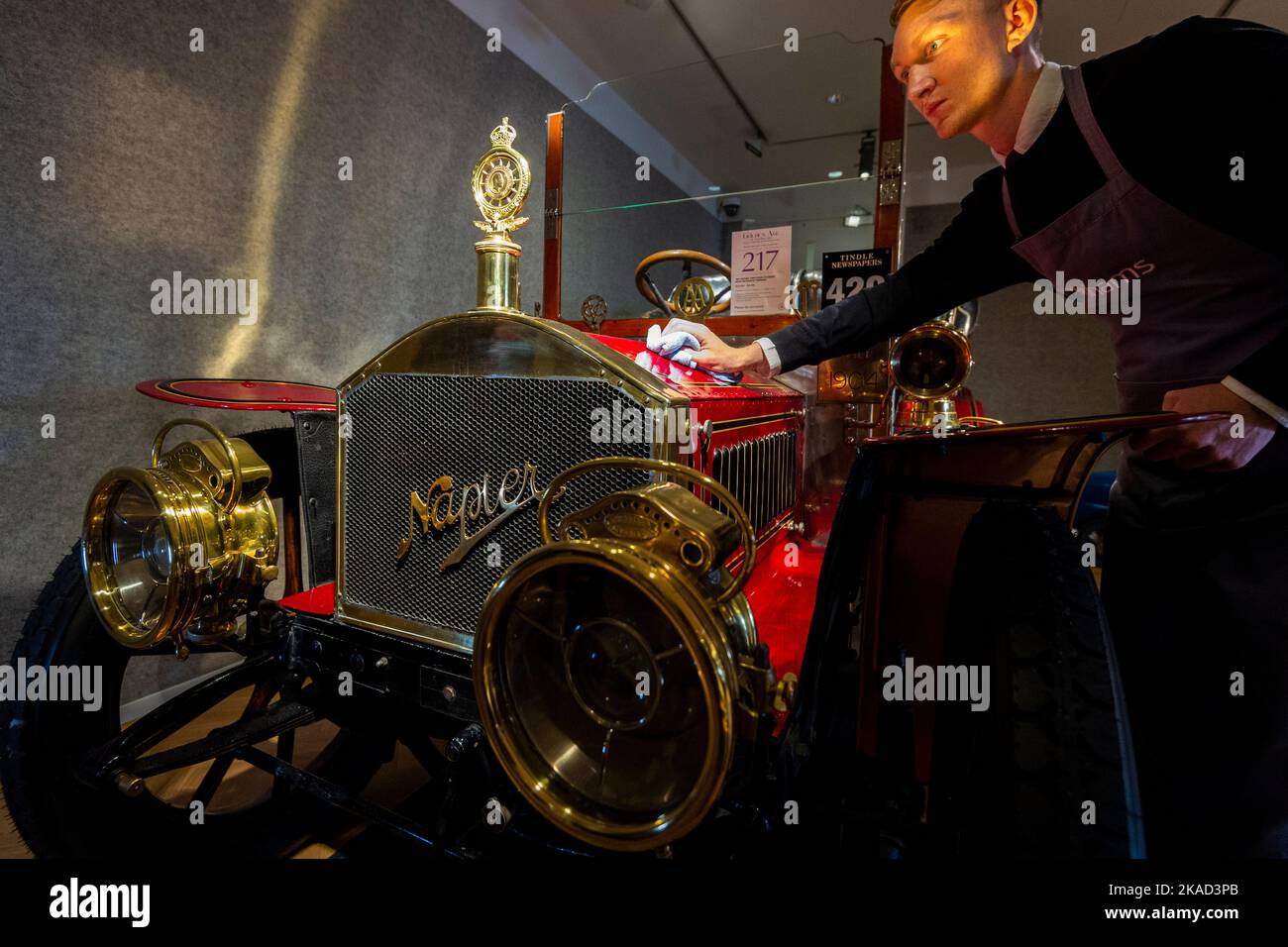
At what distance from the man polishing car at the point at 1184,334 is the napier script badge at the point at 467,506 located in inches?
34.4

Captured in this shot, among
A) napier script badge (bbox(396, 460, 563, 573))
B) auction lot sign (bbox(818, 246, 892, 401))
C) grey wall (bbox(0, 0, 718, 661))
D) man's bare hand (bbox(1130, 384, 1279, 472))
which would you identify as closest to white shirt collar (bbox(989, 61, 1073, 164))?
man's bare hand (bbox(1130, 384, 1279, 472))

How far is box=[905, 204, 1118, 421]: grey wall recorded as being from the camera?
19.1 ft

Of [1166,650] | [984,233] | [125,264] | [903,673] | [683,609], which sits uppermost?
[125,264]

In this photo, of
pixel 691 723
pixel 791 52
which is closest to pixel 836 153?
pixel 791 52

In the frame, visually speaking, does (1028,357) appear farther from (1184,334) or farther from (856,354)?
(1184,334)

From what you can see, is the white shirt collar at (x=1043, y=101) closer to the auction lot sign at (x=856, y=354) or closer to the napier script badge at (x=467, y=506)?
the auction lot sign at (x=856, y=354)

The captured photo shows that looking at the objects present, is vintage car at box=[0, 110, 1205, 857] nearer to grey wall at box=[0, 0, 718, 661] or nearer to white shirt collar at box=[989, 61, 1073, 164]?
white shirt collar at box=[989, 61, 1073, 164]

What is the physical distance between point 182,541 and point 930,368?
1.62 metres

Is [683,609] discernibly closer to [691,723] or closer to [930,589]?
[691,723]

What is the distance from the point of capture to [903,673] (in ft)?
3.77

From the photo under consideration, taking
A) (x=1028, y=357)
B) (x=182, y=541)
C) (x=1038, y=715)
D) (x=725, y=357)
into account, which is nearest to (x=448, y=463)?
(x=182, y=541)

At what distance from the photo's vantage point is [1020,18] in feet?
3.32

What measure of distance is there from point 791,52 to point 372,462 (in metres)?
3.38

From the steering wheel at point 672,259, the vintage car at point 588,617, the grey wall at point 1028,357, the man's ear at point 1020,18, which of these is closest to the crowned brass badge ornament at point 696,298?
the steering wheel at point 672,259
